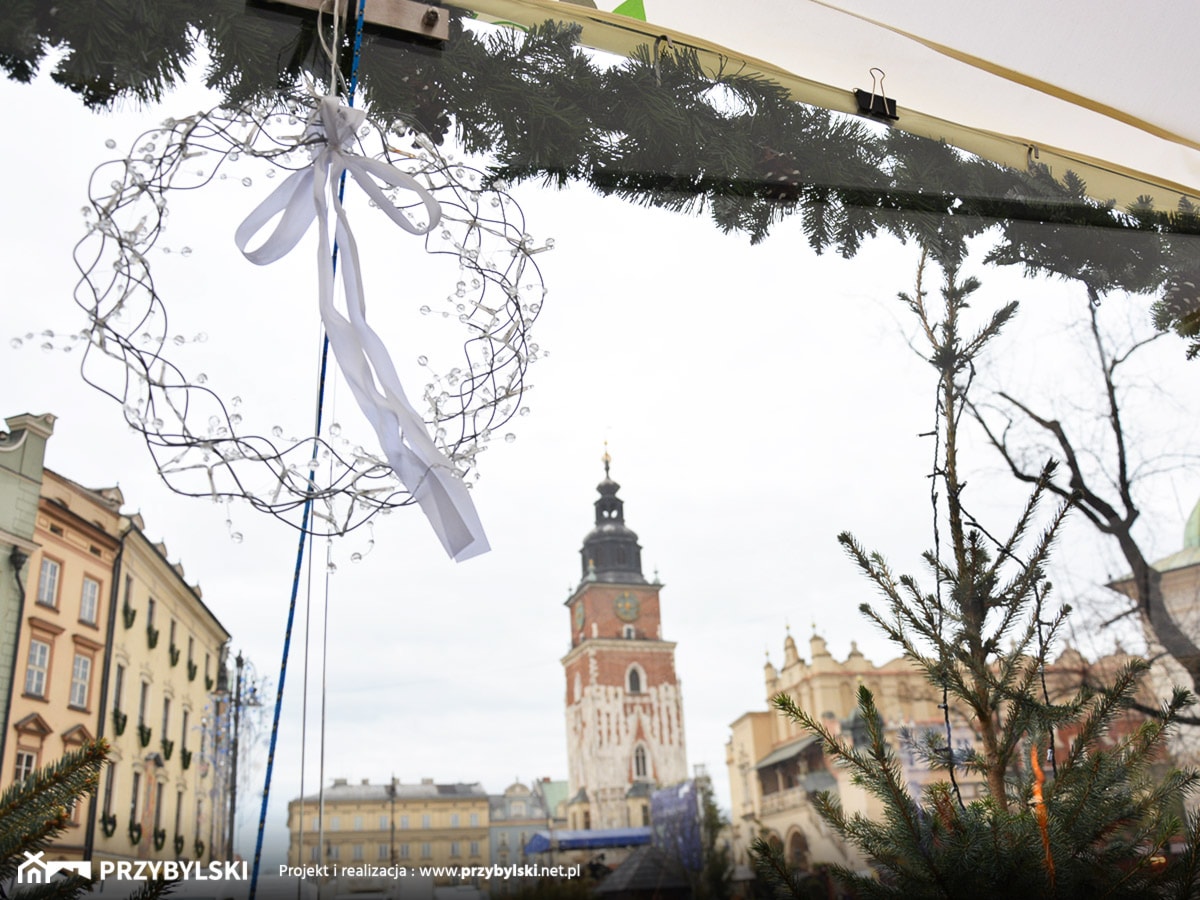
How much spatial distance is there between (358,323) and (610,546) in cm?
54

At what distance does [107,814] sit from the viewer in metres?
1.04

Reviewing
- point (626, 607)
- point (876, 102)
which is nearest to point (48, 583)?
point (626, 607)

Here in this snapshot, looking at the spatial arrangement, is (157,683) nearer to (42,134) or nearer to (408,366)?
(408,366)

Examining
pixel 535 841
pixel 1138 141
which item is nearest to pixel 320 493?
pixel 535 841

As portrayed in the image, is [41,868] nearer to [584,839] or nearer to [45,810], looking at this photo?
[45,810]

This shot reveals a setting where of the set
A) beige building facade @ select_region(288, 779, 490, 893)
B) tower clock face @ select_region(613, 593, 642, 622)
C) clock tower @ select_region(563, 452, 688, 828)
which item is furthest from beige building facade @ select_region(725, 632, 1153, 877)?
beige building facade @ select_region(288, 779, 490, 893)

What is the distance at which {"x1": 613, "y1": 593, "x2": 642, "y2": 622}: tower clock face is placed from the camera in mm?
1365

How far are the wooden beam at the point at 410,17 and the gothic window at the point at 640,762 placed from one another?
1.04m

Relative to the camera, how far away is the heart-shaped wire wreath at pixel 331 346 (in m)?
1.06

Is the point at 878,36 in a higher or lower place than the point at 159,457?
higher

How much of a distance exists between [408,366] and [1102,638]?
1407 millimetres

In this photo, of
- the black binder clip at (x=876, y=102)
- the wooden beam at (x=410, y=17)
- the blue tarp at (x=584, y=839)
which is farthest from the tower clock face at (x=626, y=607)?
the black binder clip at (x=876, y=102)

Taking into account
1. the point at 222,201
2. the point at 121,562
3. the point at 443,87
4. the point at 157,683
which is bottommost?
the point at 157,683

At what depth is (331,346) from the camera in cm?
114
